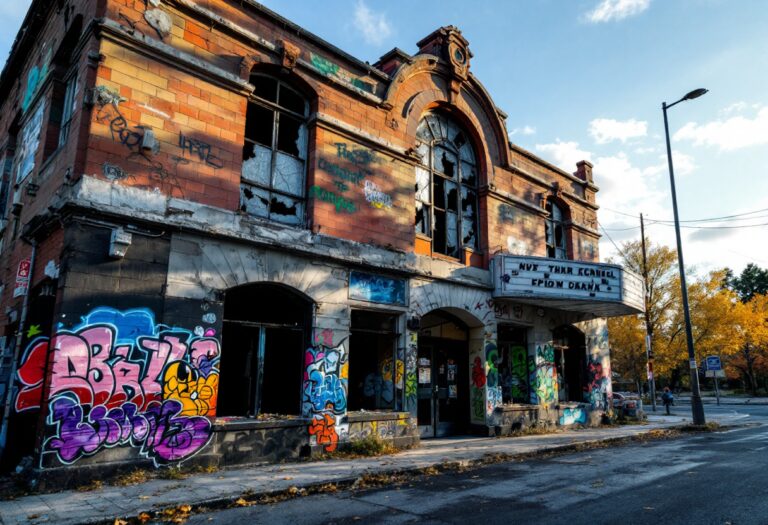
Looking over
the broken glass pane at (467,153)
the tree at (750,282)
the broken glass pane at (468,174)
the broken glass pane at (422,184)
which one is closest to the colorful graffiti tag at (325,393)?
the broken glass pane at (422,184)

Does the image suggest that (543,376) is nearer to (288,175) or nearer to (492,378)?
(492,378)

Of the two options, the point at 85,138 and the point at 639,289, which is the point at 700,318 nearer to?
the point at 639,289

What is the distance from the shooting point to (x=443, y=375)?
48.5 ft

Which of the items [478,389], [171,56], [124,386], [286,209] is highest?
[171,56]

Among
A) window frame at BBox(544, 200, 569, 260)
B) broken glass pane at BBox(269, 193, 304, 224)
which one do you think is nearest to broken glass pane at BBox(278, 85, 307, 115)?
broken glass pane at BBox(269, 193, 304, 224)

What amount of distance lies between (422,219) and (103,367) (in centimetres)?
887

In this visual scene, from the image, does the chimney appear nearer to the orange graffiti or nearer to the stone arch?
the stone arch

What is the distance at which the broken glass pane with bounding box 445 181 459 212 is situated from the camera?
49.7 ft

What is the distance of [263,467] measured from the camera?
896cm

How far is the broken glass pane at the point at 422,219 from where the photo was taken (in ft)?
46.2

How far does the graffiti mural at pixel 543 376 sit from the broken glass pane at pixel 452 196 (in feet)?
17.5

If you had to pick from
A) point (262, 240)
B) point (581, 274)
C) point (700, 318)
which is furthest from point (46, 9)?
point (700, 318)

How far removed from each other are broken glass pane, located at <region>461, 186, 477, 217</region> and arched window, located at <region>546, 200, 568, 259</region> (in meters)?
4.42

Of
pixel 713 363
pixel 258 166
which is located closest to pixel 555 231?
pixel 713 363
